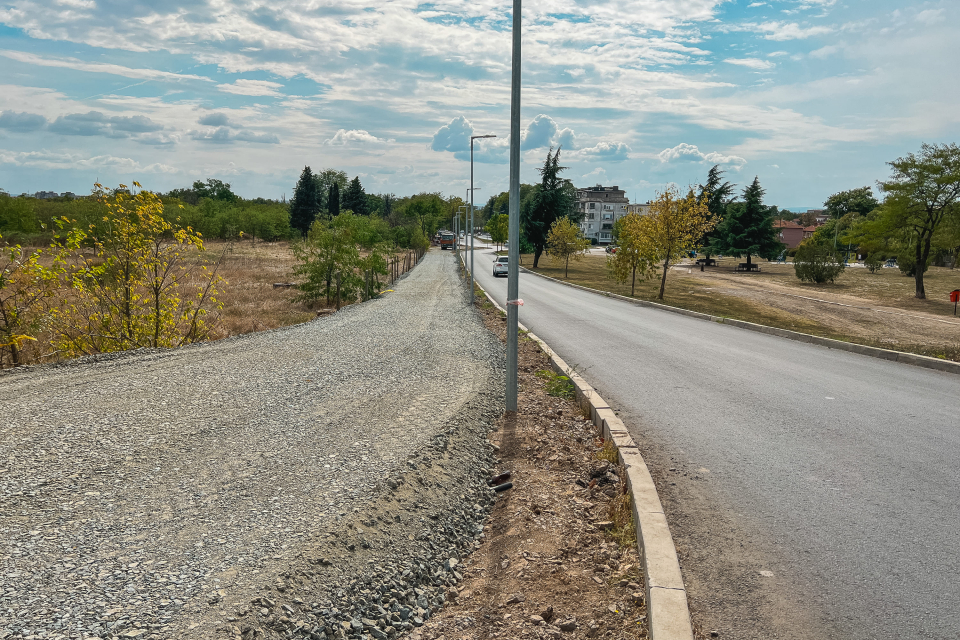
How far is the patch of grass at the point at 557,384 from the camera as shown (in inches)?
350

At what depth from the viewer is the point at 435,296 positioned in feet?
89.6

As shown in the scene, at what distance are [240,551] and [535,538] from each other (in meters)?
2.14

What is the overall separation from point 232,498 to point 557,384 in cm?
568

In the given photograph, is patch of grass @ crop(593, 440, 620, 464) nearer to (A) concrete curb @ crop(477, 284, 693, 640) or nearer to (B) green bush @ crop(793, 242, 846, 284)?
(A) concrete curb @ crop(477, 284, 693, 640)

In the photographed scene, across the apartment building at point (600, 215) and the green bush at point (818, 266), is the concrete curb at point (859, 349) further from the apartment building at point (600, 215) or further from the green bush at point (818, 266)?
the apartment building at point (600, 215)

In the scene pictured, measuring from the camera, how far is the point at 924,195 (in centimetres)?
3794

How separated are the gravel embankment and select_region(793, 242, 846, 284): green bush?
4999cm

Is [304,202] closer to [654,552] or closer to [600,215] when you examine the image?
[600,215]

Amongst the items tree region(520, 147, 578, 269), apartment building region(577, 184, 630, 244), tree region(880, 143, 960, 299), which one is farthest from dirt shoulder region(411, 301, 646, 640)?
apartment building region(577, 184, 630, 244)

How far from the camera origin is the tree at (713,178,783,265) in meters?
64.6

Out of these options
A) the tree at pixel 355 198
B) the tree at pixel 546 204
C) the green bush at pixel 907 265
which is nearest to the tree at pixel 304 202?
the tree at pixel 355 198

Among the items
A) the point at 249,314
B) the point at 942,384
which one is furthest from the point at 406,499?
the point at 249,314

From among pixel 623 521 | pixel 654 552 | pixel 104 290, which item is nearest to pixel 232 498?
pixel 623 521

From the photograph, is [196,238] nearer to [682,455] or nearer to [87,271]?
[87,271]
